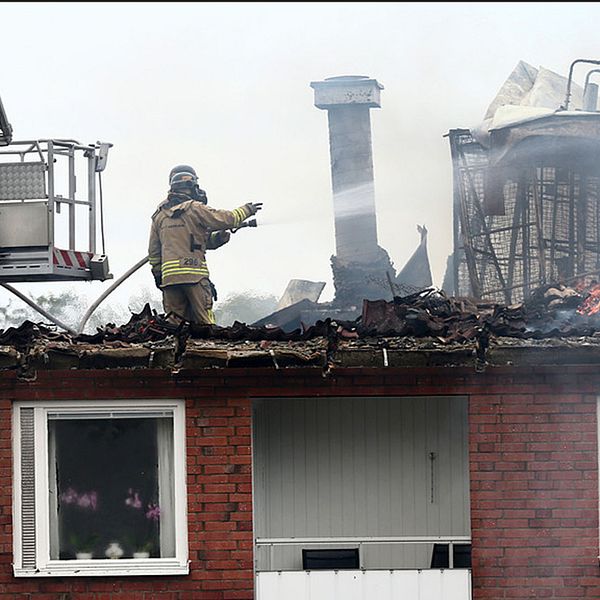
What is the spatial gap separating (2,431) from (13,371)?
18.8 inches

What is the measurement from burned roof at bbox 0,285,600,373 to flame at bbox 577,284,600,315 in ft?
0.18

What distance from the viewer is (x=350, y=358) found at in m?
8.47

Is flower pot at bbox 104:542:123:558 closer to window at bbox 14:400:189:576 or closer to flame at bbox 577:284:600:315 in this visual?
window at bbox 14:400:189:576

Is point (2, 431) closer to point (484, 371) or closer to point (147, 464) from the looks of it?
point (147, 464)

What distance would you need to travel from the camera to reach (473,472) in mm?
9094

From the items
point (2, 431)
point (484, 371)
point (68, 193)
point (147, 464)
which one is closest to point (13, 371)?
point (2, 431)

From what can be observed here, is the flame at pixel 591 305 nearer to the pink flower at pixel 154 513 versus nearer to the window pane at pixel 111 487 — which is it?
the window pane at pixel 111 487

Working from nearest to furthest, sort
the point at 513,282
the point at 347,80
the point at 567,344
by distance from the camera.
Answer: the point at 567,344, the point at 513,282, the point at 347,80

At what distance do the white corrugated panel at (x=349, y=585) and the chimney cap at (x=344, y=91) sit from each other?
900cm

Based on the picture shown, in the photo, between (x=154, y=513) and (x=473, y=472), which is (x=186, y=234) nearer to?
(x=154, y=513)

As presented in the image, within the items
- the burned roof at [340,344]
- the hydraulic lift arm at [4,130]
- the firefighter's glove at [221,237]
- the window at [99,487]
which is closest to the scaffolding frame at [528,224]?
the firefighter's glove at [221,237]

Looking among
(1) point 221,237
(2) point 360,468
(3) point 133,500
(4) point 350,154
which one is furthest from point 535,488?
(4) point 350,154

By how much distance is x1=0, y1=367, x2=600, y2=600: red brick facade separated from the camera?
356 inches

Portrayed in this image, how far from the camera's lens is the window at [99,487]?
9.19m
